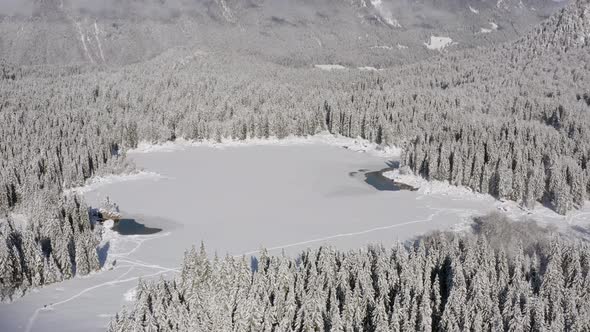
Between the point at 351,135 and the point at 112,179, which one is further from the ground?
the point at 351,135

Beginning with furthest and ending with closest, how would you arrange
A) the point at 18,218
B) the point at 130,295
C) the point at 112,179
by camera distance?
the point at 112,179
the point at 18,218
the point at 130,295

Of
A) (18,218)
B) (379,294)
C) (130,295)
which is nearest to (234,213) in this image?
(130,295)

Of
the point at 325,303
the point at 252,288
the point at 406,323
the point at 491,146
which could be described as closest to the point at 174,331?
the point at 252,288

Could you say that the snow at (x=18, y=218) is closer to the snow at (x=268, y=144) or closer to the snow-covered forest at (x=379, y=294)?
the snow-covered forest at (x=379, y=294)

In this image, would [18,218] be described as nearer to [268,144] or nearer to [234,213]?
[234,213]

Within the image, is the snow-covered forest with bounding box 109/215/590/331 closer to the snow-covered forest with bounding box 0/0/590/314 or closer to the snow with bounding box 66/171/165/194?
the snow-covered forest with bounding box 0/0/590/314

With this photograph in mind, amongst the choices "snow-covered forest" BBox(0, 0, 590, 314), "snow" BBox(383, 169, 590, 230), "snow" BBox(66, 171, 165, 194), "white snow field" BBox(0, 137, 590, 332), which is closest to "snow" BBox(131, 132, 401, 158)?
"white snow field" BBox(0, 137, 590, 332)

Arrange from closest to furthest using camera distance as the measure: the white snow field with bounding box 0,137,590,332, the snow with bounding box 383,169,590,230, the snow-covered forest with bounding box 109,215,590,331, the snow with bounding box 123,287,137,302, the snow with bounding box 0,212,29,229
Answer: the snow-covered forest with bounding box 109,215,590,331, the snow with bounding box 123,287,137,302, the white snow field with bounding box 0,137,590,332, the snow with bounding box 0,212,29,229, the snow with bounding box 383,169,590,230
